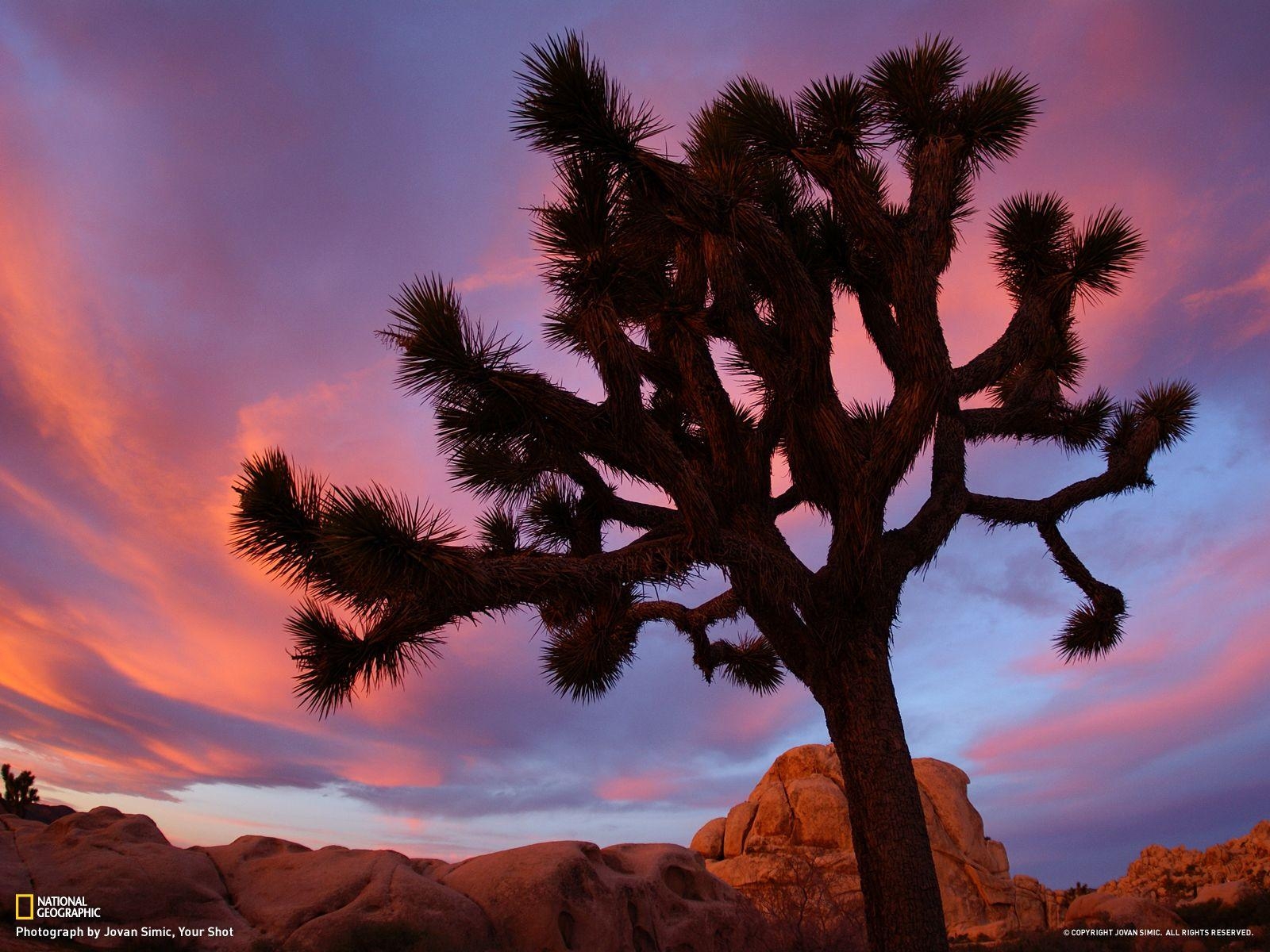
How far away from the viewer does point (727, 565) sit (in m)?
6.18

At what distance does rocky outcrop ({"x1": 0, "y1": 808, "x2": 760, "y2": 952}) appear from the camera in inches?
257

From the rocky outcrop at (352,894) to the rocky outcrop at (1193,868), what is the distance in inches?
439

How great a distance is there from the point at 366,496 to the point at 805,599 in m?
3.58

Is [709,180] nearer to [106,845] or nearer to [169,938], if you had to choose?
[169,938]

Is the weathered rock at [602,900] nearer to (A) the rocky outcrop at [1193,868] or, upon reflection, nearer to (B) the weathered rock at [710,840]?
(B) the weathered rock at [710,840]

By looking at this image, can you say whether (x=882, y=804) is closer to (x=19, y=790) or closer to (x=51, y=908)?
(x=51, y=908)

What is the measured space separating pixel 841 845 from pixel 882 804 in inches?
400

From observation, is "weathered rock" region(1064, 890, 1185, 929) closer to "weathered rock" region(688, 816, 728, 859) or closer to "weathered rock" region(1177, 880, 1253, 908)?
"weathered rock" region(1177, 880, 1253, 908)

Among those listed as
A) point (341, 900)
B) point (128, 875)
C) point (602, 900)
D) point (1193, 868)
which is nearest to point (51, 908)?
point (128, 875)

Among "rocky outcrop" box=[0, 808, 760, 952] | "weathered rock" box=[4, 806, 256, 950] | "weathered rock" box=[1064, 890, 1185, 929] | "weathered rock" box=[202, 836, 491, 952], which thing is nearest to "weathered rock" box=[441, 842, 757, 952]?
"rocky outcrop" box=[0, 808, 760, 952]

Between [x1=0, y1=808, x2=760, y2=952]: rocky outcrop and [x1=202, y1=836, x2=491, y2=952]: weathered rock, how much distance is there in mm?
14

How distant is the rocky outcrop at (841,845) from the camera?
14266 mm

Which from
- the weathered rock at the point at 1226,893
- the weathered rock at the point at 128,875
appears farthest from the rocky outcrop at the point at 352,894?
the weathered rock at the point at 1226,893

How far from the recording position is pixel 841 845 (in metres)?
14.8
